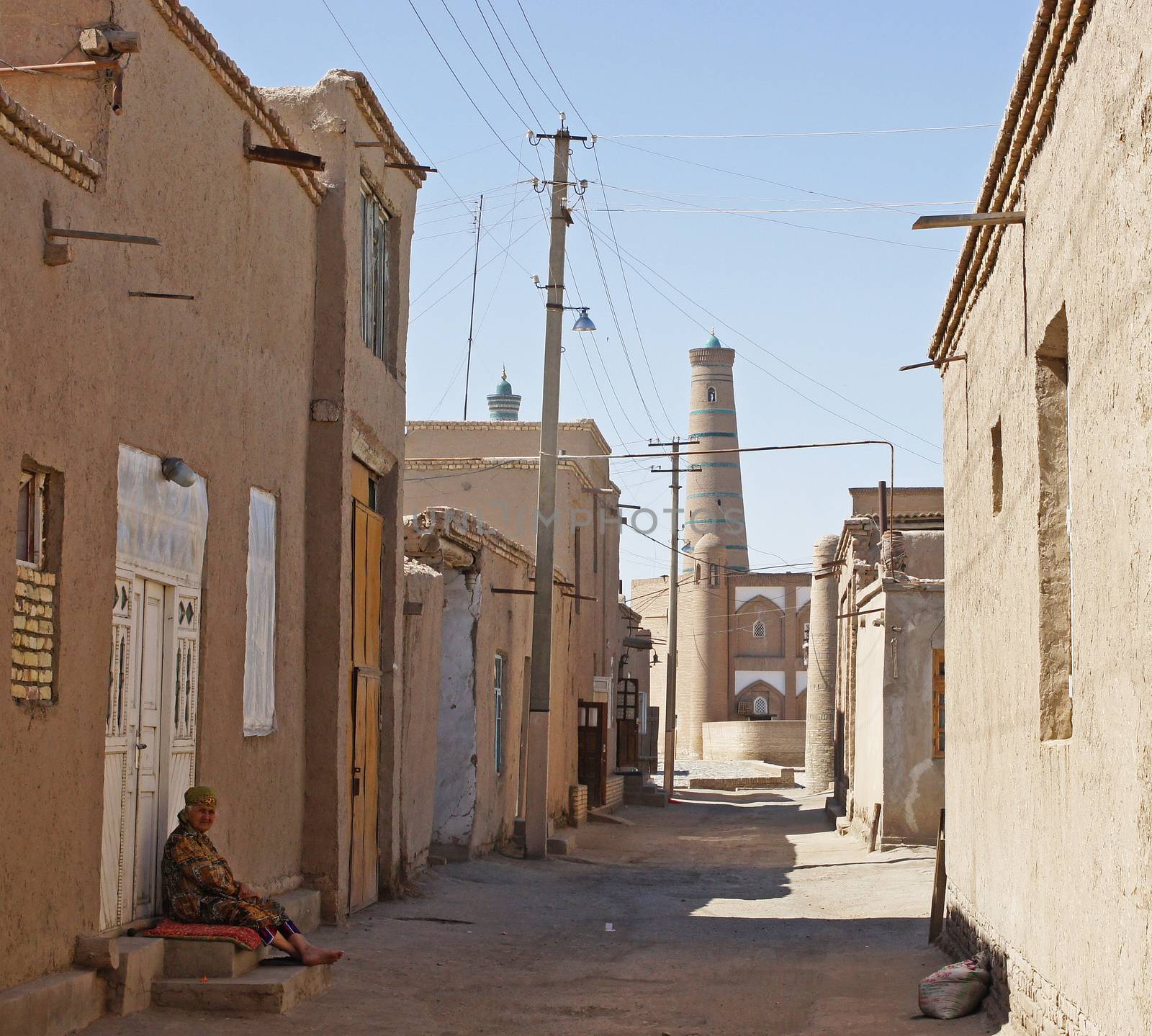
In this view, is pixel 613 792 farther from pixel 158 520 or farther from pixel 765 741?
pixel 158 520

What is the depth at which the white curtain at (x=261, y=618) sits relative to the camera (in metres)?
10.1

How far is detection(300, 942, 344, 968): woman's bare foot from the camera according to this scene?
8539 millimetres

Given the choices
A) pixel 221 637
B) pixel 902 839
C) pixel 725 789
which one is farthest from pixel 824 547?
pixel 221 637

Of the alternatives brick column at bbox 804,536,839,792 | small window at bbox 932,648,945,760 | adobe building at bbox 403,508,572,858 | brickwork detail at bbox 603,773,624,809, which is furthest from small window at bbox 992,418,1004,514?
brick column at bbox 804,536,839,792

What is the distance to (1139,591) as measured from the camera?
530cm

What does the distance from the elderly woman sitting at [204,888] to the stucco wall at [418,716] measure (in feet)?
16.6

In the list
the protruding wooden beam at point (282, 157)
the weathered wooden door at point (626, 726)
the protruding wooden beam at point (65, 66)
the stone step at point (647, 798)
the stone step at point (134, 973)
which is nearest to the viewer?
the stone step at point (134, 973)

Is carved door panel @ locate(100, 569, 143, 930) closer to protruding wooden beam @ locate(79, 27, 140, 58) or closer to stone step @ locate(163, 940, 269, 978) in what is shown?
stone step @ locate(163, 940, 269, 978)

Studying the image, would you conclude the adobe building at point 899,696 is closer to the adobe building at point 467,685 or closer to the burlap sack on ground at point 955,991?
the adobe building at point 467,685

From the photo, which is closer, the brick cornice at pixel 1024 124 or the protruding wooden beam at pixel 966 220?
the brick cornice at pixel 1024 124

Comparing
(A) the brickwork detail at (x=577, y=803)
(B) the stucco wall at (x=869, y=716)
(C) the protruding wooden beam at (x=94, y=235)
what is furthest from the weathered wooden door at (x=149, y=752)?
(A) the brickwork detail at (x=577, y=803)

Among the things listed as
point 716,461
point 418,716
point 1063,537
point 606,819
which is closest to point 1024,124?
point 1063,537

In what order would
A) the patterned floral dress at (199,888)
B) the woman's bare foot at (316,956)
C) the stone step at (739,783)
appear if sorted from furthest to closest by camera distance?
the stone step at (739,783)
the woman's bare foot at (316,956)
the patterned floral dress at (199,888)

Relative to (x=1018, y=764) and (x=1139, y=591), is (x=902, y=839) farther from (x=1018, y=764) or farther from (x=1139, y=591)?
(x=1139, y=591)
